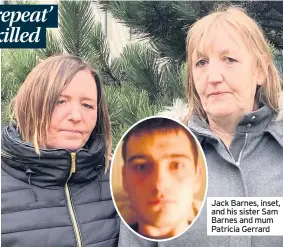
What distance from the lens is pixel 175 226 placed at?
1.86 metres

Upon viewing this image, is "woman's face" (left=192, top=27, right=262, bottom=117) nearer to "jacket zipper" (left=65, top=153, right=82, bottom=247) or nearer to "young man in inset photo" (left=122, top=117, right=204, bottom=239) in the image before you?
"young man in inset photo" (left=122, top=117, right=204, bottom=239)

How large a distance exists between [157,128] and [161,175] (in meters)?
0.19

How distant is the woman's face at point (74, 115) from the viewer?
1.84 m

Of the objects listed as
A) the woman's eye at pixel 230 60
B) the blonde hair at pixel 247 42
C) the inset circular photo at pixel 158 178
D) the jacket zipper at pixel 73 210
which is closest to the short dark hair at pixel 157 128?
the inset circular photo at pixel 158 178

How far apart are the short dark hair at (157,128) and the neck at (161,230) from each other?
0.89 ft

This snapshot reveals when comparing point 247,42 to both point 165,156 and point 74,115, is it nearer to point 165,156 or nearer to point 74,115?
point 165,156

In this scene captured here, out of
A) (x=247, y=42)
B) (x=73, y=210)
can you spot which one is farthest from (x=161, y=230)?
(x=247, y=42)

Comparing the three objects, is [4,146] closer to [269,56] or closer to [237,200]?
[237,200]

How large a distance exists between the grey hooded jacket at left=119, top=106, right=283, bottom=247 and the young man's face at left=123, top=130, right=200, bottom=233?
7 centimetres

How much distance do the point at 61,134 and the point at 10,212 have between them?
369 mm

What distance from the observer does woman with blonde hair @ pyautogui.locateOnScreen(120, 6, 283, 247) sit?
6.02 feet

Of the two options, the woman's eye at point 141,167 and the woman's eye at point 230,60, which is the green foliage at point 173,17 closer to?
the woman's eye at point 230,60

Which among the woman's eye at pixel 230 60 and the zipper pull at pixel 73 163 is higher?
the woman's eye at pixel 230 60

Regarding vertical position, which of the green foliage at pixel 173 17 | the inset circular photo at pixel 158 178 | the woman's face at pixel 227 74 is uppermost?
the green foliage at pixel 173 17
